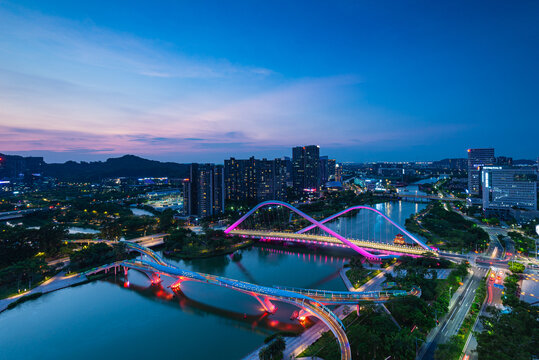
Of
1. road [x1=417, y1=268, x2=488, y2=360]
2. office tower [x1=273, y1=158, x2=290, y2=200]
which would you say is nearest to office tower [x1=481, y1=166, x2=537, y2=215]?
road [x1=417, y1=268, x2=488, y2=360]

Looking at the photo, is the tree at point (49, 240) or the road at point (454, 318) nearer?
the road at point (454, 318)

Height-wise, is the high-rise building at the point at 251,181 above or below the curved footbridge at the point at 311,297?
above

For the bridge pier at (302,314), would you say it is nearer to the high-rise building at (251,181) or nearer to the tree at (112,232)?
the tree at (112,232)

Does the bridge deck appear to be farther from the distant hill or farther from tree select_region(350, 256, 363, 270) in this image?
the distant hill

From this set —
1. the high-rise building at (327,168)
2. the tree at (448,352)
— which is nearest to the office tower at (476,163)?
the high-rise building at (327,168)

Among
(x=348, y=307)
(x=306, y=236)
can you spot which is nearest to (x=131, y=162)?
(x=306, y=236)

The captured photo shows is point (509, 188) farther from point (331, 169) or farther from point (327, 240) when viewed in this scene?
point (331, 169)
